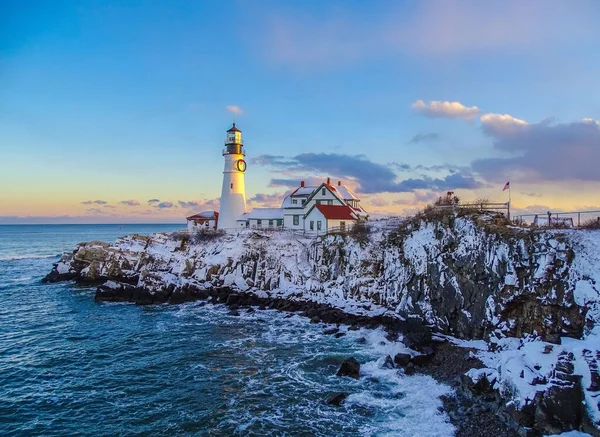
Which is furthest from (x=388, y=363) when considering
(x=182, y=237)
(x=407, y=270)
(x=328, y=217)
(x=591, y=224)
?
(x=182, y=237)

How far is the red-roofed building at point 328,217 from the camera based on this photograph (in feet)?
157

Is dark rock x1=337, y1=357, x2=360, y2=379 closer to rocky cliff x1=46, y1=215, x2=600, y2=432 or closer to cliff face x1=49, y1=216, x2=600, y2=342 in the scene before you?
rocky cliff x1=46, y1=215, x2=600, y2=432

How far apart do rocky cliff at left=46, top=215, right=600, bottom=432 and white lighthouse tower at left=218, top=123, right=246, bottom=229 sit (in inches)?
233

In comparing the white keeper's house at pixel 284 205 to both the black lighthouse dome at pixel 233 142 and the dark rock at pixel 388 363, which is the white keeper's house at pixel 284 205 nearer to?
the black lighthouse dome at pixel 233 142

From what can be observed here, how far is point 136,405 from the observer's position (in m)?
20.2

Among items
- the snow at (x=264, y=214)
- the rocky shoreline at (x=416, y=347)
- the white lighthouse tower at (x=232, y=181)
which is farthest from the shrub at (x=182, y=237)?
the rocky shoreline at (x=416, y=347)

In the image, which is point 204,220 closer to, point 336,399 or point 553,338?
point 336,399

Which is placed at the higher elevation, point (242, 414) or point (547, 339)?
point (547, 339)

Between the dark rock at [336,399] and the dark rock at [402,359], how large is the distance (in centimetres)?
554

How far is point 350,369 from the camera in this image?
23375 millimetres

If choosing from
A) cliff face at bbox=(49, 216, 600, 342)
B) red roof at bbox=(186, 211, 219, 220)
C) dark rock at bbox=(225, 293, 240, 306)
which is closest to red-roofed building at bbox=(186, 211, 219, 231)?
red roof at bbox=(186, 211, 219, 220)

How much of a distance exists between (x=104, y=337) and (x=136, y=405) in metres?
13.2

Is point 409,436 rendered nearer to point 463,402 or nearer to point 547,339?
point 463,402

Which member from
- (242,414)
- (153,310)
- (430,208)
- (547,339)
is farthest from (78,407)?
(430,208)
